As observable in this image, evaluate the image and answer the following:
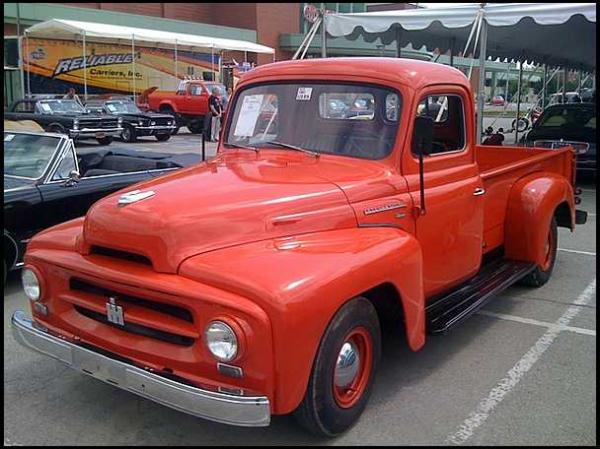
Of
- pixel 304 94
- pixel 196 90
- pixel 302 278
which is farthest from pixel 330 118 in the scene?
pixel 196 90

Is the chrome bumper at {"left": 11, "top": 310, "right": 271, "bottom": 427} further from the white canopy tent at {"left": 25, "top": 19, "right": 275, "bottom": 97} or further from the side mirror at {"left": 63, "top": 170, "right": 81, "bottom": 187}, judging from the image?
the white canopy tent at {"left": 25, "top": 19, "right": 275, "bottom": 97}

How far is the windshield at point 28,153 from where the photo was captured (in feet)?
20.1

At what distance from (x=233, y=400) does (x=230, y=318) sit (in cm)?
34

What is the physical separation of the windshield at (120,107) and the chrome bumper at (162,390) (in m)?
18.2

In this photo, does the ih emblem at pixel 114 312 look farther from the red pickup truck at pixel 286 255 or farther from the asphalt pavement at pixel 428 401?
the asphalt pavement at pixel 428 401

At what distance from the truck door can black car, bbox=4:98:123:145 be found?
570 inches

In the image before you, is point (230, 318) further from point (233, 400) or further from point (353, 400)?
point (353, 400)

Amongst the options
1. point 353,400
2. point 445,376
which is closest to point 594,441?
point 445,376

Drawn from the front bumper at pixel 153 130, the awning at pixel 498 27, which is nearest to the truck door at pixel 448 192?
the awning at pixel 498 27

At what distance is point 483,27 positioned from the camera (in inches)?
444

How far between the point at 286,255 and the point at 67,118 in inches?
636

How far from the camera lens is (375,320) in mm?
3359

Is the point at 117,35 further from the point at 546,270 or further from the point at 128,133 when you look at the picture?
the point at 546,270

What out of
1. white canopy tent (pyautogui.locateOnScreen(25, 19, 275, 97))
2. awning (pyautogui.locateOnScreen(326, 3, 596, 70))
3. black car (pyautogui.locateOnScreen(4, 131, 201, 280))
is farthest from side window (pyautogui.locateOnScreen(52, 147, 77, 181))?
white canopy tent (pyautogui.locateOnScreen(25, 19, 275, 97))
